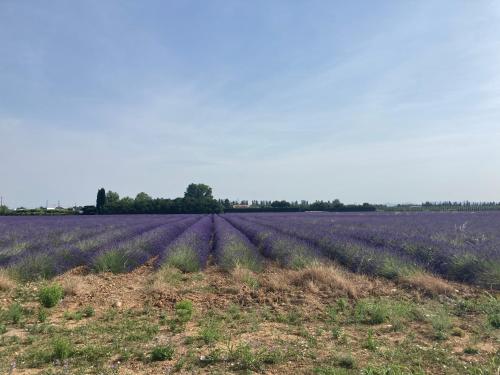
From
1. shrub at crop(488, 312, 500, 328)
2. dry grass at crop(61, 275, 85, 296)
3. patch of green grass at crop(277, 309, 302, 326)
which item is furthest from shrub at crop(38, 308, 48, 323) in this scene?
shrub at crop(488, 312, 500, 328)

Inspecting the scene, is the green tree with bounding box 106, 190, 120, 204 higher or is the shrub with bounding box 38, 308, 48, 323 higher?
the green tree with bounding box 106, 190, 120, 204

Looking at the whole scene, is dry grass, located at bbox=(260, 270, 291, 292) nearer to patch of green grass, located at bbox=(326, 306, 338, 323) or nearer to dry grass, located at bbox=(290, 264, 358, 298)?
dry grass, located at bbox=(290, 264, 358, 298)

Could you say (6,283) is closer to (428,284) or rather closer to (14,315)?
(14,315)

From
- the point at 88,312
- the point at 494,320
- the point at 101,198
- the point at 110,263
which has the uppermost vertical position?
the point at 101,198

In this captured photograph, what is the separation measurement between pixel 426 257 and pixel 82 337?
780 cm

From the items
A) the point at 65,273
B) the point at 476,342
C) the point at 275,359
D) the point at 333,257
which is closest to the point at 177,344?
the point at 275,359

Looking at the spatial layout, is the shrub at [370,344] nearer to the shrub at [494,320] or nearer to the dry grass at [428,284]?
the shrub at [494,320]

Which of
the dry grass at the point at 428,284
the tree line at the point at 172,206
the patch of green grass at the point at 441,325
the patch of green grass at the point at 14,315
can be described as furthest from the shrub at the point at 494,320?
the tree line at the point at 172,206

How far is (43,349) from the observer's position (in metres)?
3.78

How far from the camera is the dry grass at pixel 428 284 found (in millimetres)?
6096

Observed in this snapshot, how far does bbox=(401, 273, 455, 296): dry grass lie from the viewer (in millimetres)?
6096

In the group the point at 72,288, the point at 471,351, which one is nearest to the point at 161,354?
the point at 471,351

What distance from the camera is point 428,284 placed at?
627 cm

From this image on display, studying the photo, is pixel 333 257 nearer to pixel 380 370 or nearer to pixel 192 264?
pixel 192 264
